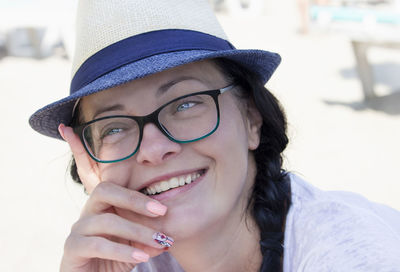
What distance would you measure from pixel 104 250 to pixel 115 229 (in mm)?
91

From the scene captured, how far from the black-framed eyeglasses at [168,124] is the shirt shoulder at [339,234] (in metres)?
0.53

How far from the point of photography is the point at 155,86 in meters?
1.70

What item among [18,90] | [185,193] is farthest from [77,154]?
[18,90]

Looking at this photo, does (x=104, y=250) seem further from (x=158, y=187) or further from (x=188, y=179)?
(x=188, y=179)

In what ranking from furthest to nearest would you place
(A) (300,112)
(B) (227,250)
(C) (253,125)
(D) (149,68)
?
(A) (300,112)
(C) (253,125)
(B) (227,250)
(D) (149,68)

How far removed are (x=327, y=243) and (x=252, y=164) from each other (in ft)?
2.06

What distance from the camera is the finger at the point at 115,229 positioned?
170 cm

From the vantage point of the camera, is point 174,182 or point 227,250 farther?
point 227,250

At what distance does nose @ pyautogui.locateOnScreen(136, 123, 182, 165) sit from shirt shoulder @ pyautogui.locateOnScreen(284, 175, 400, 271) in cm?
59

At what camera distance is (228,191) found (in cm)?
177

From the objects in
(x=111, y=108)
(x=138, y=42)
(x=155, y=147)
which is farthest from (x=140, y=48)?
(x=155, y=147)

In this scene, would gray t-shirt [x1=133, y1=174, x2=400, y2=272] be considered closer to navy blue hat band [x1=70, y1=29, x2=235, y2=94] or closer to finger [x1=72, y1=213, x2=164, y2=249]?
finger [x1=72, y1=213, x2=164, y2=249]

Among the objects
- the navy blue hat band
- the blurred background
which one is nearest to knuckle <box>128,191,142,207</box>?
the navy blue hat band

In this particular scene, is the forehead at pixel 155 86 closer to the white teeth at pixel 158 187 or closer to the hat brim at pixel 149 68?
the hat brim at pixel 149 68
